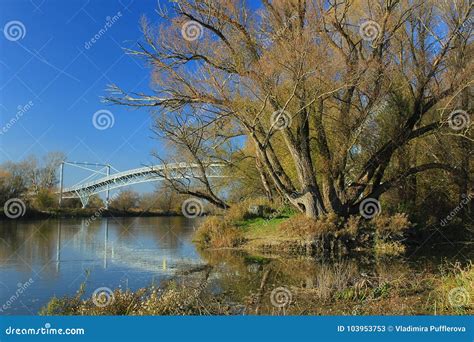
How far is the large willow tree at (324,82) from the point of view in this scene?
19.2 metres

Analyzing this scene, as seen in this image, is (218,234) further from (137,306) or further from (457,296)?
(457,296)

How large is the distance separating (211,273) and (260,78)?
26.1ft

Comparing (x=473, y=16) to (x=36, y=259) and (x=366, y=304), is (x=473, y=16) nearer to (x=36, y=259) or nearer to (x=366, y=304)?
(x=366, y=304)

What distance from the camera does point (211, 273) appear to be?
14203mm

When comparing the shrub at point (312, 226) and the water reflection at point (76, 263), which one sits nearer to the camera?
the water reflection at point (76, 263)

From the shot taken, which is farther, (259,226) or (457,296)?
(259,226)

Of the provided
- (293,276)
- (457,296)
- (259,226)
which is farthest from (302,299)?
(259,226)

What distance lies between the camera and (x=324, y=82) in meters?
18.8

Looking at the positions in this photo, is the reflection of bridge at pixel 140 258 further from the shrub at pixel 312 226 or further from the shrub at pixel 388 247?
the shrub at pixel 388 247

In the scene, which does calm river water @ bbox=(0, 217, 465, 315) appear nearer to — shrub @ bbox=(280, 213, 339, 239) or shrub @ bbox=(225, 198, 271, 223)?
shrub @ bbox=(280, 213, 339, 239)

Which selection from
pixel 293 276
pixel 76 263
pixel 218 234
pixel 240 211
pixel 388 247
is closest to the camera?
pixel 293 276

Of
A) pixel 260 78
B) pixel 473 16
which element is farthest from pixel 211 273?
pixel 473 16

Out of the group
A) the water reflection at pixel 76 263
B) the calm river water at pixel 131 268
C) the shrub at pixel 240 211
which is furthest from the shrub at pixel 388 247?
the shrub at pixel 240 211

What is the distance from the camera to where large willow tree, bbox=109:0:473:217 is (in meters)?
19.2
